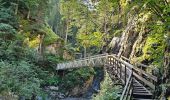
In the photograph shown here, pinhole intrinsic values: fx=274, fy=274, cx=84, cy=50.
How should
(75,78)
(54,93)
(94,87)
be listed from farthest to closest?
1. (94,87)
2. (75,78)
3. (54,93)

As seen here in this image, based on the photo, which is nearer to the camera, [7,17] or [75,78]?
[7,17]

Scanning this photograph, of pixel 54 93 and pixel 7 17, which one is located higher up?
pixel 7 17

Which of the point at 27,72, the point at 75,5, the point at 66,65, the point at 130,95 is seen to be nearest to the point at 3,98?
the point at 27,72

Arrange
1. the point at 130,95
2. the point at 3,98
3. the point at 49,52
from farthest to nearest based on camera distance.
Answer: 1. the point at 49,52
2. the point at 3,98
3. the point at 130,95

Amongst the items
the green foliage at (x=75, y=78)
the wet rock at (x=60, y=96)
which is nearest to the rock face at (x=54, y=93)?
the wet rock at (x=60, y=96)

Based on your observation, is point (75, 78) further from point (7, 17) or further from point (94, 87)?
point (7, 17)

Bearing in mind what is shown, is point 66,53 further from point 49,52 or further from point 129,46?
point 129,46

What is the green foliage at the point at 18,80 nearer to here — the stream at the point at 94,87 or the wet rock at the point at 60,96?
the wet rock at the point at 60,96

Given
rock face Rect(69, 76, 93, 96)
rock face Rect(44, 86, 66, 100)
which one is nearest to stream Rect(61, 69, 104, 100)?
rock face Rect(69, 76, 93, 96)

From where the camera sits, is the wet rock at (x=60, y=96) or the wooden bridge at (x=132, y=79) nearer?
the wooden bridge at (x=132, y=79)

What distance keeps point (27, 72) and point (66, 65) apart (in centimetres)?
974

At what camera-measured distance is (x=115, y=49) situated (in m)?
28.0

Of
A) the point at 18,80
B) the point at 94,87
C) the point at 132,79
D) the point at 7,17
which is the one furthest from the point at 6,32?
the point at 132,79

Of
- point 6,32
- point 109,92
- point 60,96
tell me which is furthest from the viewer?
point 60,96
